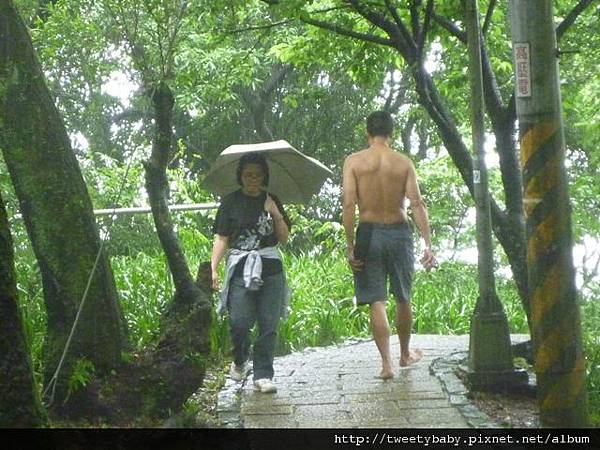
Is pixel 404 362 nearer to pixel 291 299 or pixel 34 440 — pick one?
pixel 291 299

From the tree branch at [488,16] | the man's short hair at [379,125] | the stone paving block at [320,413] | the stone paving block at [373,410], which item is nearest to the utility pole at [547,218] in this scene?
the stone paving block at [373,410]

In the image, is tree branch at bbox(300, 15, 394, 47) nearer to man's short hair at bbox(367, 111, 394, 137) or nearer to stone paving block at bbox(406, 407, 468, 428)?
man's short hair at bbox(367, 111, 394, 137)

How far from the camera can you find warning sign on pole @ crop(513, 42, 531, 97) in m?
3.23

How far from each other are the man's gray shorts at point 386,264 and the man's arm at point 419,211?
8cm

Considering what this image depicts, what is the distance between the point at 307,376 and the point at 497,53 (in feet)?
6.11

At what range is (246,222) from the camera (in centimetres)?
403

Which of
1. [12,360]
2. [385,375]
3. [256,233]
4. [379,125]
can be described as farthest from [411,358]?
[12,360]

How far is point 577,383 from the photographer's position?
337 cm

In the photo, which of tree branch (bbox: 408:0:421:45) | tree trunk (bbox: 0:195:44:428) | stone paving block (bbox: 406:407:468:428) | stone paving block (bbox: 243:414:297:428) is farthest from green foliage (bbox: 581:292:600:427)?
tree trunk (bbox: 0:195:44:428)

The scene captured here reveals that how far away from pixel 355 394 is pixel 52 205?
135 cm

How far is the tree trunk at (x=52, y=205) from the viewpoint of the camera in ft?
12.2

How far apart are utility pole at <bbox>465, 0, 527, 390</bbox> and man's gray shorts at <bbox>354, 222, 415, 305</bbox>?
0.98ft

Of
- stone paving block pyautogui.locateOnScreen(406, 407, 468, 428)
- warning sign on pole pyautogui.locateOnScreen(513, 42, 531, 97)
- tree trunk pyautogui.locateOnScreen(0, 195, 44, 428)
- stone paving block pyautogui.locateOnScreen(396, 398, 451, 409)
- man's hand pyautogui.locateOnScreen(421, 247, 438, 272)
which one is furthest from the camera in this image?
man's hand pyautogui.locateOnScreen(421, 247, 438, 272)

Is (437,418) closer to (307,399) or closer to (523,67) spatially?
(307,399)
